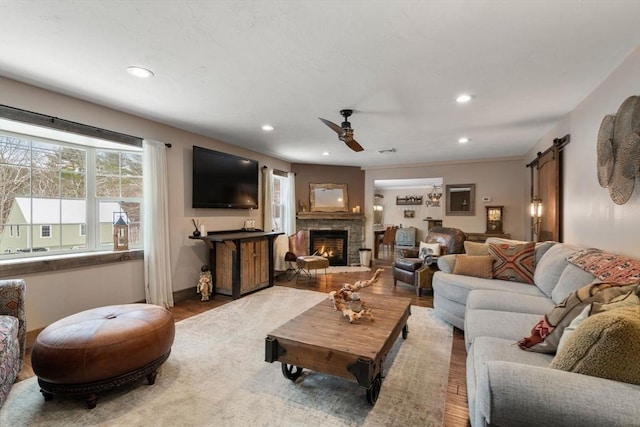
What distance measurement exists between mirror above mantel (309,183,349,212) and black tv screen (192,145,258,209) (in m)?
1.87

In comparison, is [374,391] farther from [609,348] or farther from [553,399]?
[609,348]

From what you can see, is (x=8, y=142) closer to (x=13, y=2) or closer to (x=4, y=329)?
(x=13, y=2)

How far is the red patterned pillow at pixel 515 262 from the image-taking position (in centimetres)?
329

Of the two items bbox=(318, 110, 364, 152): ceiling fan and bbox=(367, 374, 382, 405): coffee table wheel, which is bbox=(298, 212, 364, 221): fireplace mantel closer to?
bbox=(318, 110, 364, 152): ceiling fan

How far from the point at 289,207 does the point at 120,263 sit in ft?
11.9

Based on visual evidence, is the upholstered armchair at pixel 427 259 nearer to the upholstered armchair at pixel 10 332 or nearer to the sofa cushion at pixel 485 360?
the sofa cushion at pixel 485 360

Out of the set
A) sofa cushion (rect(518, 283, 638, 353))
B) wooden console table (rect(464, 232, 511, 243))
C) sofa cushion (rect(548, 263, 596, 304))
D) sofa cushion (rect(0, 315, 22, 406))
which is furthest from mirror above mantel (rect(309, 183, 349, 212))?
sofa cushion (rect(518, 283, 638, 353))

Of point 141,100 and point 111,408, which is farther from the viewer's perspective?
point 141,100

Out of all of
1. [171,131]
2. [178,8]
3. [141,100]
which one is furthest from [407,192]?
[178,8]

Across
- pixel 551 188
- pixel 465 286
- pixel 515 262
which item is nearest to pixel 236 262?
pixel 465 286

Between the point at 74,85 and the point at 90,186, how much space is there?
1198 mm

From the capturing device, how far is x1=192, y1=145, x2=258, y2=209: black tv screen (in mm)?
4414

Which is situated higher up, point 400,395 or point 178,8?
point 178,8

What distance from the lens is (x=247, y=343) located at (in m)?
2.82
